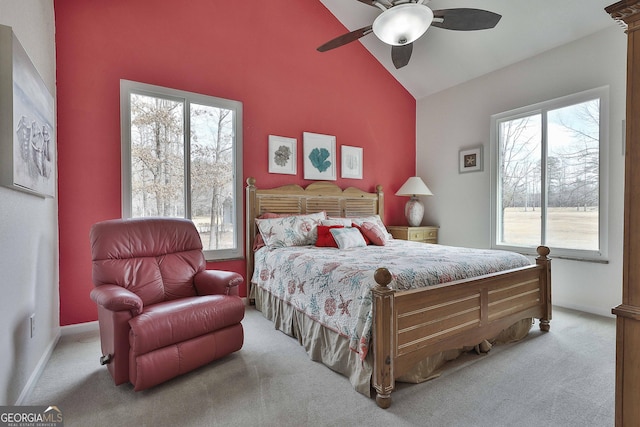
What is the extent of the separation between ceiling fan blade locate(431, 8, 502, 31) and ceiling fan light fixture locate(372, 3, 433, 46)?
190 millimetres

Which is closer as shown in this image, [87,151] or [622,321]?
[622,321]

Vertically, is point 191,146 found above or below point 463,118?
below

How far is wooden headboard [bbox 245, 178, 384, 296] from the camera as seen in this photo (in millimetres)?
3730

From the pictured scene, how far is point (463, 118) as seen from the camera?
464cm

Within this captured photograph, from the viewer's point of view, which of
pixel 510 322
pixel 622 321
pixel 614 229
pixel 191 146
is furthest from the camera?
pixel 191 146

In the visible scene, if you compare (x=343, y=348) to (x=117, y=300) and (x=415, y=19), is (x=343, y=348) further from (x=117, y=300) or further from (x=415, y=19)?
(x=415, y=19)

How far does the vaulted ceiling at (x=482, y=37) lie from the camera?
3.25 metres

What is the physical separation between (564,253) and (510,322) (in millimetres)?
1649

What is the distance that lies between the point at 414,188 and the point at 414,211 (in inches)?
14.1

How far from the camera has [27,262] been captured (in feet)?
6.54

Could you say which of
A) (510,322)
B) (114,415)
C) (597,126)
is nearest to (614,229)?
(597,126)

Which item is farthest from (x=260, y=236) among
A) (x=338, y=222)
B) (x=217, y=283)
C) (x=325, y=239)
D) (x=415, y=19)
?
(x=415, y=19)

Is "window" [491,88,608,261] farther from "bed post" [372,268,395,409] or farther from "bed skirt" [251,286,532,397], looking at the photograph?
"bed post" [372,268,395,409]

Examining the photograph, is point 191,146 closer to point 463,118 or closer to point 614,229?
point 463,118
